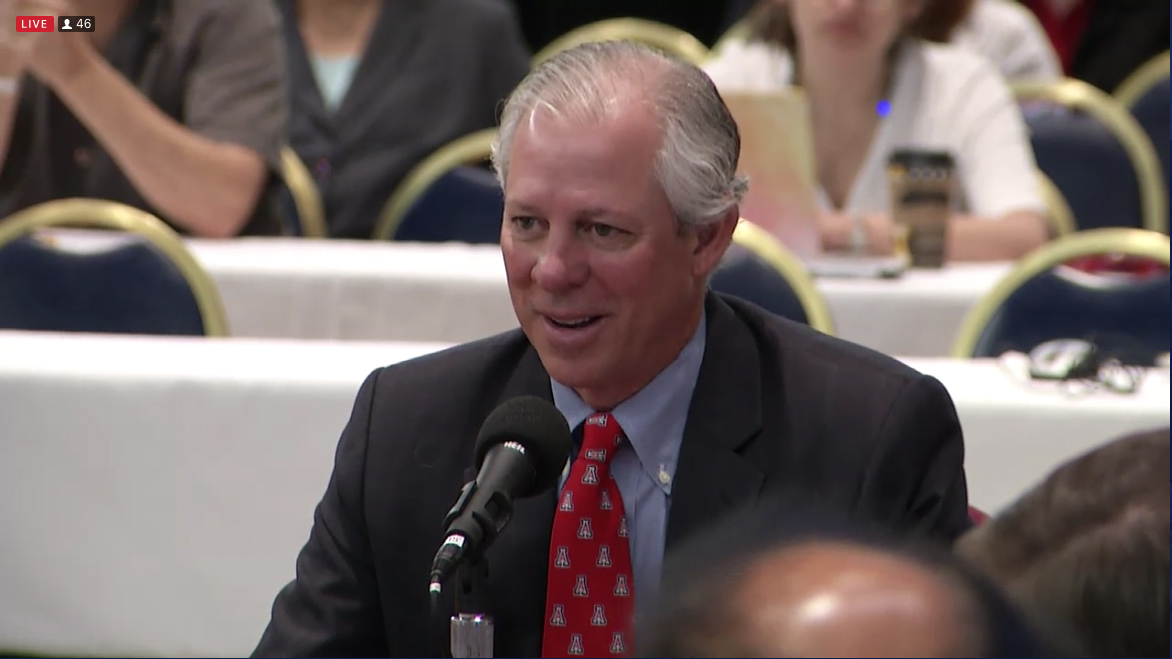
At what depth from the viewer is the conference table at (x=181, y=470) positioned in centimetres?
227

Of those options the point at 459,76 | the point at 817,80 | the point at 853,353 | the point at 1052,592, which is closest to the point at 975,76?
the point at 817,80

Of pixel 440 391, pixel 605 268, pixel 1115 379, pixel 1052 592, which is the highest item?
pixel 1052 592

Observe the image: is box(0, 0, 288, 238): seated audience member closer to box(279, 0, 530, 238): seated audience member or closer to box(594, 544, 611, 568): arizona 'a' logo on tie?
box(279, 0, 530, 238): seated audience member

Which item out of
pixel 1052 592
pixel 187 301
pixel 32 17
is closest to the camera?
pixel 1052 592

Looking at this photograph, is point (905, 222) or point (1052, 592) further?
point (905, 222)

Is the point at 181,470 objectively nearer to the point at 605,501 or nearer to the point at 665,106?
the point at 605,501

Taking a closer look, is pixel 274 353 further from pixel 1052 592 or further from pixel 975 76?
pixel 975 76

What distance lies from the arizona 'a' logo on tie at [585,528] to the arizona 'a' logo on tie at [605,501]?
2 centimetres

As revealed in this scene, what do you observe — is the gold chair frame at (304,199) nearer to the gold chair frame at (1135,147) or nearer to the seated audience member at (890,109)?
the seated audience member at (890,109)

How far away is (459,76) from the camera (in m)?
4.64

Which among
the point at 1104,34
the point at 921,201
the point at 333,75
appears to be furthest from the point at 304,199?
the point at 1104,34

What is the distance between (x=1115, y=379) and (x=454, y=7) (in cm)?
276

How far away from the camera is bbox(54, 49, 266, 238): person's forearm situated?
3.57 meters

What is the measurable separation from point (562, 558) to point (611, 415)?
0.49 ft
